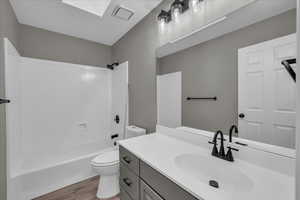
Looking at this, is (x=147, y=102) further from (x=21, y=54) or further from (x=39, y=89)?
A: (x=21, y=54)

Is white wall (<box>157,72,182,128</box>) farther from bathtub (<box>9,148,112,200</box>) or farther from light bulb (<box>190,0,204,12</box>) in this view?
bathtub (<box>9,148,112,200</box>)

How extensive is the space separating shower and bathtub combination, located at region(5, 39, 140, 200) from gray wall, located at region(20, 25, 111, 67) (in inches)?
5.1

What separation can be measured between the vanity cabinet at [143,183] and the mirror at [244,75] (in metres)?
0.59

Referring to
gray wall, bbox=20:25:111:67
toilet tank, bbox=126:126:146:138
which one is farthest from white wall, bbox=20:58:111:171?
toilet tank, bbox=126:126:146:138

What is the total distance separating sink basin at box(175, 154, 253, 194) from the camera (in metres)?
0.69

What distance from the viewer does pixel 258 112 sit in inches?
32.6

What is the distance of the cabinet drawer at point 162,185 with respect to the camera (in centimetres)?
62

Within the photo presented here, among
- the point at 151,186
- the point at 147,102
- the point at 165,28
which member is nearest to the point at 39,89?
the point at 147,102

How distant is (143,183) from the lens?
898 millimetres

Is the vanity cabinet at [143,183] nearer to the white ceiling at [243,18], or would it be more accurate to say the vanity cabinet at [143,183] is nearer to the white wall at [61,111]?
the white ceiling at [243,18]

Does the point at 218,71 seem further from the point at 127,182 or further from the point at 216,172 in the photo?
the point at 127,182

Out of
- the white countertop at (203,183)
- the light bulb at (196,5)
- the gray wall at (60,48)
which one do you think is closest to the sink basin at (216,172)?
the white countertop at (203,183)

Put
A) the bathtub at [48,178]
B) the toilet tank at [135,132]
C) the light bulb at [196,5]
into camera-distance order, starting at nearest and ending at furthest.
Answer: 1. the light bulb at [196,5]
2. the bathtub at [48,178]
3. the toilet tank at [135,132]

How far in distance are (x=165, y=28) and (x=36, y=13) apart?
5.55 feet
